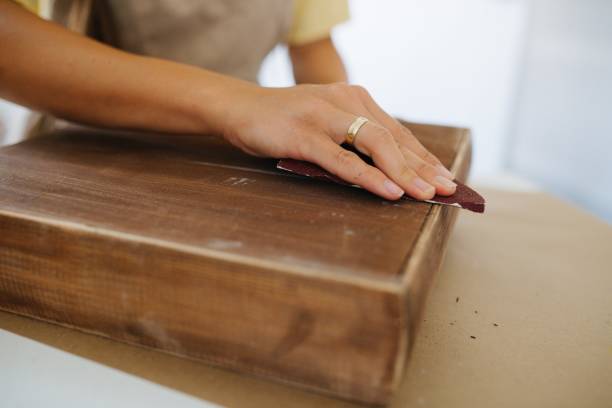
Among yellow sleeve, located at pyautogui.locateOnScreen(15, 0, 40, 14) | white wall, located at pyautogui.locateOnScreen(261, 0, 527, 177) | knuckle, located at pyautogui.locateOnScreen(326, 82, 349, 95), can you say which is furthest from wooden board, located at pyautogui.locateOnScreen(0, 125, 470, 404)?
white wall, located at pyautogui.locateOnScreen(261, 0, 527, 177)

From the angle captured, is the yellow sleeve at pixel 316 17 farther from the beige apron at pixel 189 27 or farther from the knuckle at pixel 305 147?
the knuckle at pixel 305 147

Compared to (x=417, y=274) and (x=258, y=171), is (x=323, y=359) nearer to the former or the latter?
(x=417, y=274)

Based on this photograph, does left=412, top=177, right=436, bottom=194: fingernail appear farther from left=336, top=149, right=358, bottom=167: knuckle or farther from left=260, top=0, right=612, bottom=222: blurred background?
left=260, top=0, right=612, bottom=222: blurred background

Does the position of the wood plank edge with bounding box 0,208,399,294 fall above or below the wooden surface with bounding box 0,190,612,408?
above

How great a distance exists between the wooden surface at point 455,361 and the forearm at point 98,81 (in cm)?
28

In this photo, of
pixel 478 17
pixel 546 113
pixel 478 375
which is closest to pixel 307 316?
pixel 478 375

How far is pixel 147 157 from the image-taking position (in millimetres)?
618

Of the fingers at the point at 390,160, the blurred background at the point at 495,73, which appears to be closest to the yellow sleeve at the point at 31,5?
the fingers at the point at 390,160

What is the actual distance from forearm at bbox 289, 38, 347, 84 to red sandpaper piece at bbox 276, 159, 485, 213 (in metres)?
0.56

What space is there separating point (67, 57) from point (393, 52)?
1.90 metres

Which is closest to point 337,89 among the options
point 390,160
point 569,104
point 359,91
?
point 359,91

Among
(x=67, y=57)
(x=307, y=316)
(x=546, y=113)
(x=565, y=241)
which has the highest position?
(x=67, y=57)

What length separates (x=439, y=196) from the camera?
0.50 meters

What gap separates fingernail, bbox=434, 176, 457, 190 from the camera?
1.65ft
